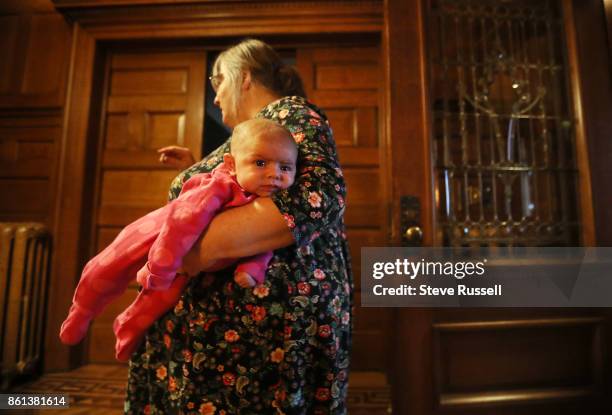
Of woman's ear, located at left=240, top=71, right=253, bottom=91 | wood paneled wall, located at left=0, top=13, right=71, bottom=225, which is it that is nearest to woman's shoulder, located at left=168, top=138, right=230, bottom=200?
woman's ear, located at left=240, top=71, right=253, bottom=91

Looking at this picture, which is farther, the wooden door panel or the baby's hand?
the wooden door panel

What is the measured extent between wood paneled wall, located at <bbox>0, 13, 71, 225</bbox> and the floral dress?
1.53 metres

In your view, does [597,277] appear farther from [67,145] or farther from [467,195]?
[67,145]

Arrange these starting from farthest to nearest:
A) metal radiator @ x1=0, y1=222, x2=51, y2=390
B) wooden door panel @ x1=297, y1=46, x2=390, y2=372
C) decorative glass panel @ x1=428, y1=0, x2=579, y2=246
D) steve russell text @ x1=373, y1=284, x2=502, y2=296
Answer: wooden door panel @ x1=297, y1=46, x2=390, y2=372 < metal radiator @ x1=0, y1=222, x2=51, y2=390 < decorative glass panel @ x1=428, y1=0, x2=579, y2=246 < steve russell text @ x1=373, y1=284, x2=502, y2=296

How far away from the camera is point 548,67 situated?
1100 millimetres

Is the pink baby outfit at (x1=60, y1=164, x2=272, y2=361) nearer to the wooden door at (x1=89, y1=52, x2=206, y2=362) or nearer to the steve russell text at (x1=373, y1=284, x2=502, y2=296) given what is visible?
the steve russell text at (x1=373, y1=284, x2=502, y2=296)

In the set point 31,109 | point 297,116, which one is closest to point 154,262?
point 297,116

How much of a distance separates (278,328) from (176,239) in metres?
0.23

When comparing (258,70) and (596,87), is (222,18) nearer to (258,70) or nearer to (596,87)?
(258,70)

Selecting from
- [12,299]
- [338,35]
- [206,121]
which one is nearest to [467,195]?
[338,35]

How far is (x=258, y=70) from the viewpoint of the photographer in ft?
2.58

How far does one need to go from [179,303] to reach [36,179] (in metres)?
1.59

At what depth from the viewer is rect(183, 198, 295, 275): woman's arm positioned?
0.54 meters

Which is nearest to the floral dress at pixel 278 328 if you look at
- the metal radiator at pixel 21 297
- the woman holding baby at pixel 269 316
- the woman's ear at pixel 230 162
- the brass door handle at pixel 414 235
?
the woman holding baby at pixel 269 316
